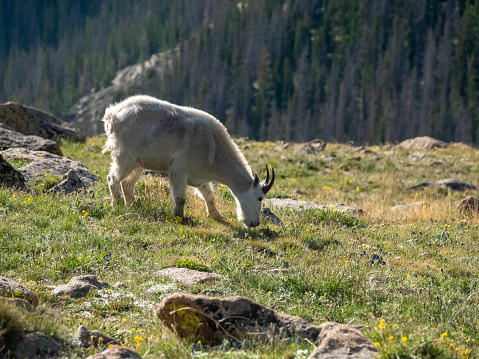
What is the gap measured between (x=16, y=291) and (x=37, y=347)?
1.12 m

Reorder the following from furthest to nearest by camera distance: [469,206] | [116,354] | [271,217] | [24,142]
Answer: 1. [24,142]
2. [469,206]
3. [271,217]
4. [116,354]

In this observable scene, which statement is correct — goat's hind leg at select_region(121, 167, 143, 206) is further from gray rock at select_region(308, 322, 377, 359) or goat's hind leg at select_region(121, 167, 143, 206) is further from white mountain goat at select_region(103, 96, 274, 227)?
gray rock at select_region(308, 322, 377, 359)

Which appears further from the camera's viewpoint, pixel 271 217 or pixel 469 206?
pixel 469 206

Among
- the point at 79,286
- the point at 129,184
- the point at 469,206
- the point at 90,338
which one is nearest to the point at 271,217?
the point at 129,184

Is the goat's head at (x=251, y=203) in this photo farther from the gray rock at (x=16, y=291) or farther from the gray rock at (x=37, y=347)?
the gray rock at (x=37, y=347)

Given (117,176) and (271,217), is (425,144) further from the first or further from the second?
(117,176)

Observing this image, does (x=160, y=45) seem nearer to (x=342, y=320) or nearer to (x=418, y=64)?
(x=418, y=64)

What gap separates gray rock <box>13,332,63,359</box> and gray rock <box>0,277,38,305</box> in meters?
0.93

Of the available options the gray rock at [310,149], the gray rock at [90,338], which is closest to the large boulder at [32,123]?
the gray rock at [310,149]

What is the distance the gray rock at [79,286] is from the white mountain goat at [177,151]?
12.5ft

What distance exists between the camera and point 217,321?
17.1ft

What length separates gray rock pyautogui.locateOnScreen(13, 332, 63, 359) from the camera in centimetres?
454

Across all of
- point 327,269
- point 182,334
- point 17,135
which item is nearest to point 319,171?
point 17,135

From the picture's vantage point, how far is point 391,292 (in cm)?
723
